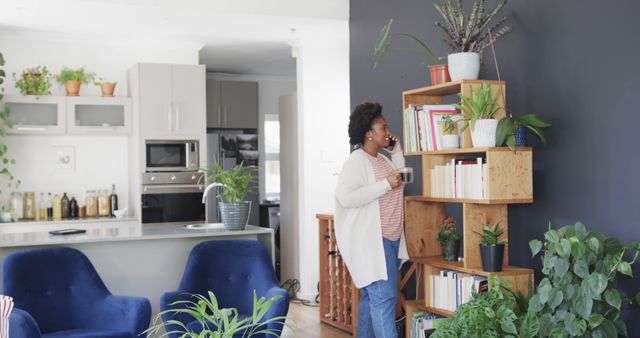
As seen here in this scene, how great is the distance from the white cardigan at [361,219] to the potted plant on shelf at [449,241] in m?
0.39

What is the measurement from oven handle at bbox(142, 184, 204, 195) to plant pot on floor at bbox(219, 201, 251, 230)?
217 centimetres

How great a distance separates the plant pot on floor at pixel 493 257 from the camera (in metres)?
3.80

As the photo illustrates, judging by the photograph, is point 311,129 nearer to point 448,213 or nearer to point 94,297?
point 448,213

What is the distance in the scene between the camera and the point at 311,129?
24.0 feet

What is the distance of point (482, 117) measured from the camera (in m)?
3.82

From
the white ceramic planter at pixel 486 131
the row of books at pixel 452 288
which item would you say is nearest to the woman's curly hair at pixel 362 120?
the white ceramic planter at pixel 486 131

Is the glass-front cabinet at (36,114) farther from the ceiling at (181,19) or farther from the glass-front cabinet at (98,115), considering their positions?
the ceiling at (181,19)

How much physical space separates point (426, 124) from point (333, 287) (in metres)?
2.21

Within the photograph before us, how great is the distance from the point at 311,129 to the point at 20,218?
281 centimetres

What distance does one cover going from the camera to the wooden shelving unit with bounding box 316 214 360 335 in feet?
19.0

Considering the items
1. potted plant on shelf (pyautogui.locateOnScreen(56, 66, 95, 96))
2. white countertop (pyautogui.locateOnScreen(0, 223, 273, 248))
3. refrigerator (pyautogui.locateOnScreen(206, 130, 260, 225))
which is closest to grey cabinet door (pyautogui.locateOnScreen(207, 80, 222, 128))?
refrigerator (pyautogui.locateOnScreen(206, 130, 260, 225))

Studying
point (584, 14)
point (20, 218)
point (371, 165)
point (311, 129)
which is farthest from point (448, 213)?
point (20, 218)

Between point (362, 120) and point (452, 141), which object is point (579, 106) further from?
point (362, 120)

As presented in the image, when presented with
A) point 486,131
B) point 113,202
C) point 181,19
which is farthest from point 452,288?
point 113,202
